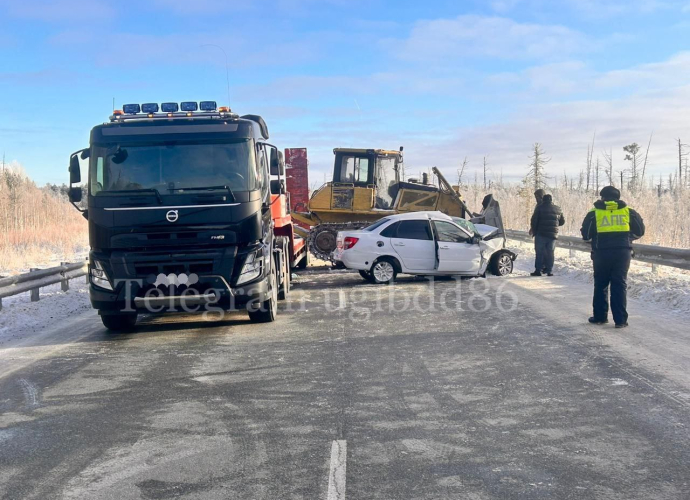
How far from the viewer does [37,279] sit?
493 inches

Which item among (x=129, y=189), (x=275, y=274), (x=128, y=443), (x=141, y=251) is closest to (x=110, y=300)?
(x=141, y=251)

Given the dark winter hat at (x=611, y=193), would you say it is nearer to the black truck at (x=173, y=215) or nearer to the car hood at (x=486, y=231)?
the black truck at (x=173, y=215)

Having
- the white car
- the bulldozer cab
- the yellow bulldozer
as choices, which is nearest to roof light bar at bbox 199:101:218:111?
the white car

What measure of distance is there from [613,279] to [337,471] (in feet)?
21.5

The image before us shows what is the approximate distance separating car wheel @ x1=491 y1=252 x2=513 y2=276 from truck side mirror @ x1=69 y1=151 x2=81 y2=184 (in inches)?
412

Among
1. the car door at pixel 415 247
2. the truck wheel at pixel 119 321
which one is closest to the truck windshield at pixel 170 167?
the truck wheel at pixel 119 321

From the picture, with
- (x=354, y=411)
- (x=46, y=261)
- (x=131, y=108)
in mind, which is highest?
(x=131, y=108)

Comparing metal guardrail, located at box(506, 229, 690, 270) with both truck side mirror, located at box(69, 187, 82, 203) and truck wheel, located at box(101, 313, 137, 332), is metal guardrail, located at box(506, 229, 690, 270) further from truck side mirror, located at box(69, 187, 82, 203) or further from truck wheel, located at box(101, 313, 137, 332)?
truck side mirror, located at box(69, 187, 82, 203)

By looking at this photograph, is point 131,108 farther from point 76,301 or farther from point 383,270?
point 383,270

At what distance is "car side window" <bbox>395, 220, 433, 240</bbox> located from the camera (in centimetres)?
1541

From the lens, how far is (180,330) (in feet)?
33.5

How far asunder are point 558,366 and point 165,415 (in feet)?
13.3

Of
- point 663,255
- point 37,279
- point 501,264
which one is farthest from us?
point 501,264

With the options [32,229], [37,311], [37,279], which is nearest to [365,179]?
→ [37,279]
